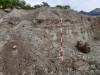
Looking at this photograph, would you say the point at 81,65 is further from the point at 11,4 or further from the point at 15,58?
the point at 11,4

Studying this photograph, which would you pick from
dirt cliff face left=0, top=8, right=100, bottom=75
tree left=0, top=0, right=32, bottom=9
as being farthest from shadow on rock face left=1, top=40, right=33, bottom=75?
tree left=0, top=0, right=32, bottom=9

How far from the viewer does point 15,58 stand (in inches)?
450

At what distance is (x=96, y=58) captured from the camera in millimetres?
12164

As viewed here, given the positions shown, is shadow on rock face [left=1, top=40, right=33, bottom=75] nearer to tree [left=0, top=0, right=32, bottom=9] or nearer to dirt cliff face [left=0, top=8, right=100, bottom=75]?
dirt cliff face [left=0, top=8, right=100, bottom=75]

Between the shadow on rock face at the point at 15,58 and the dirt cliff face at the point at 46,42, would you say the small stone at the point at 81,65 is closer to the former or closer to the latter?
the dirt cliff face at the point at 46,42

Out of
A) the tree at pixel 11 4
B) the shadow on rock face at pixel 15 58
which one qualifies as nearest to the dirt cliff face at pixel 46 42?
the shadow on rock face at pixel 15 58

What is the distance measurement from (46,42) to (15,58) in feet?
5.91

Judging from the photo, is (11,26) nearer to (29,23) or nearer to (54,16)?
(29,23)

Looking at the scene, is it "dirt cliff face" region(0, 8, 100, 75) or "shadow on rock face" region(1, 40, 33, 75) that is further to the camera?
"dirt cliff face" region(0, 8, 100, 75)

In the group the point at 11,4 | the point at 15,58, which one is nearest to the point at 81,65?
the point at 15,58

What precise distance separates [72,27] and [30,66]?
144 inches

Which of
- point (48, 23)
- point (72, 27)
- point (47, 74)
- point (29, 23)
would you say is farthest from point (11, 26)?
point (47, 74)

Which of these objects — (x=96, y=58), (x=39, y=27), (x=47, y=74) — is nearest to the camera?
(x=47, y=74)

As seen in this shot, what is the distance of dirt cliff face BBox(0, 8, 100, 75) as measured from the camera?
11.2 m
